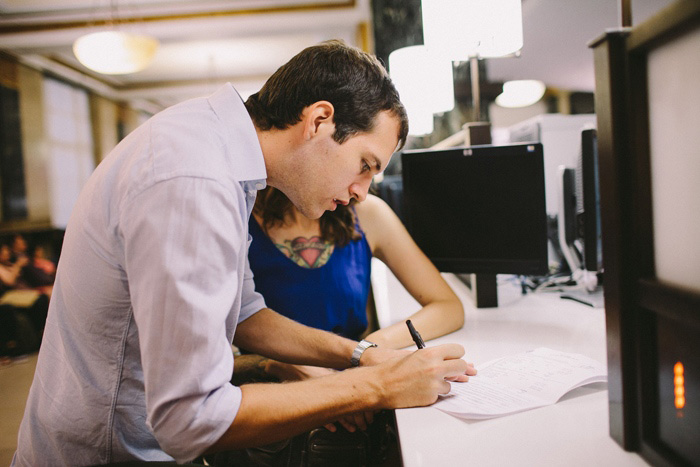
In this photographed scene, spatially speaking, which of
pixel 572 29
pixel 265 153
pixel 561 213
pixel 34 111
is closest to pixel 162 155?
pixel 265 153

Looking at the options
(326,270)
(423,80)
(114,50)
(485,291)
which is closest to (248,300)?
(326,270)

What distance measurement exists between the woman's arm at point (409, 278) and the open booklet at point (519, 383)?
0.83 ft

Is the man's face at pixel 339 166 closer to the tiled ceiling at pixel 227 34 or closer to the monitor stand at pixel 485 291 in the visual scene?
the monitor stand at pixel 485 291

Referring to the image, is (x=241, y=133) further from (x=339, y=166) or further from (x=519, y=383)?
(x=519, y=383)

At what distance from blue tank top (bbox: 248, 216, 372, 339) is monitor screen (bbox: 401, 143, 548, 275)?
318mm

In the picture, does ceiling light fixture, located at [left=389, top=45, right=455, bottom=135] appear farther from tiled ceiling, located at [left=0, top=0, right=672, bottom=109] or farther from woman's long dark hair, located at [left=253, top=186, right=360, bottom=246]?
woman's long dark hair, located at [left=253, top=186, right=360, bottom=246]

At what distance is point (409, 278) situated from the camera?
4.77 ft

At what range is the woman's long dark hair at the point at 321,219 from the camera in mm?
1381

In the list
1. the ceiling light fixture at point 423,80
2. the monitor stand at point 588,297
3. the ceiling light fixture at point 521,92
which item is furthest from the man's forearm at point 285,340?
the ceiling light fixture at point 521,92

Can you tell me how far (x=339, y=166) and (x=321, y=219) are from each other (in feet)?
1.35

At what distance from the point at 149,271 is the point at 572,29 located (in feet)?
13.4

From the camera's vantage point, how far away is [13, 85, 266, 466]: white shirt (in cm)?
67

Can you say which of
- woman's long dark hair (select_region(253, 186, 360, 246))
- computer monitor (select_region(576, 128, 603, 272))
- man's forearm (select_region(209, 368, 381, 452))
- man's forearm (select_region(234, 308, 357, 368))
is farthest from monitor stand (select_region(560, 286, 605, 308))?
man's forearm (select_region(209, 368, 381, 452))

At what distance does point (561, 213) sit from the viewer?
1782 mm
